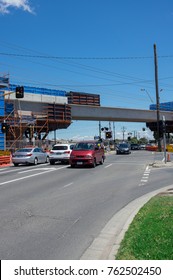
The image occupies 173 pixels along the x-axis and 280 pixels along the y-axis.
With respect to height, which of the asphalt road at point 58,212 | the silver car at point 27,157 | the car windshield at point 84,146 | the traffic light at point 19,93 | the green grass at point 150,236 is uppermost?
the traffic light at point 19,93

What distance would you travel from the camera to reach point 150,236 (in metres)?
6.57

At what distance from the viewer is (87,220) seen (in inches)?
354

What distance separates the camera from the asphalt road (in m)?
6.59

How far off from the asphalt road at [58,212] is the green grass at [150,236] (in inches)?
31.3

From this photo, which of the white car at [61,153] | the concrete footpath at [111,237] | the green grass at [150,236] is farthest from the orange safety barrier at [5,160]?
the green grass at [150,236]

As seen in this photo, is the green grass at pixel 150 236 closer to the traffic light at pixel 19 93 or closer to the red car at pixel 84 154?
the red car at pixel 84 154

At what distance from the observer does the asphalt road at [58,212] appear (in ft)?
→ 21.6

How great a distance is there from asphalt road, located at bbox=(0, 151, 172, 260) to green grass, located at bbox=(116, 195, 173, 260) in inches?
31.3

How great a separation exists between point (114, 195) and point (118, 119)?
53521 millimetres

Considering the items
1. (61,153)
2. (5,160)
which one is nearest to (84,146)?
(61,153)

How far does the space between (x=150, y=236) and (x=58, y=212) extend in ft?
12.5

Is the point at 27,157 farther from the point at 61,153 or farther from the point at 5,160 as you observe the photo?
the point at 5,160
